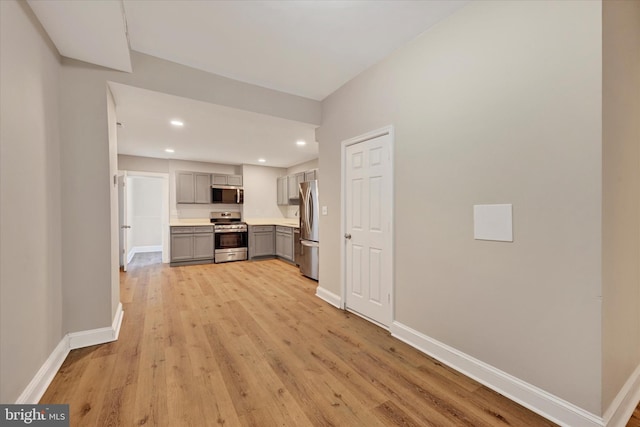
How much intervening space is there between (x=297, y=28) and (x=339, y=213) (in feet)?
6.46

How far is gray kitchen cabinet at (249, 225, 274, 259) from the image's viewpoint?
20.9ft

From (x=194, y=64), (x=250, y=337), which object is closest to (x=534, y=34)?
(x=194, y=64)

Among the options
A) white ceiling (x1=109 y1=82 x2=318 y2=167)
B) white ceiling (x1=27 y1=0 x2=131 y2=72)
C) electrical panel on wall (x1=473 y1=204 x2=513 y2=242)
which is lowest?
electrical panel on wall (x1=473 y1=204 x2=513 y2=242)

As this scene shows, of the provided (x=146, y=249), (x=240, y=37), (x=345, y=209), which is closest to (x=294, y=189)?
(x=345, y=209)

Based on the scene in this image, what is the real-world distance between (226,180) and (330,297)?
452 cm

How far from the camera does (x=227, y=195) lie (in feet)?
21.7

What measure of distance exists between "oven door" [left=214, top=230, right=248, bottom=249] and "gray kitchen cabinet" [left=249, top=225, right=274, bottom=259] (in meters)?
0.17

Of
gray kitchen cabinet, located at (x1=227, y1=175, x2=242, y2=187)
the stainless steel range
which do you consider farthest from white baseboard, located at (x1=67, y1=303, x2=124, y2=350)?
gray kitchen cabinet, located at (x1=227, y1=175, x2=242, y2=187)

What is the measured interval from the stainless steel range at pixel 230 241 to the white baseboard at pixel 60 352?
10.5ft

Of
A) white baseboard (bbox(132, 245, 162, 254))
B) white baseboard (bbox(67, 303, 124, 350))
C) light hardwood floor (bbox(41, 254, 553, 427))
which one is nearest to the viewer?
light hardwood floor (bbox(41, 254, 553, 427))

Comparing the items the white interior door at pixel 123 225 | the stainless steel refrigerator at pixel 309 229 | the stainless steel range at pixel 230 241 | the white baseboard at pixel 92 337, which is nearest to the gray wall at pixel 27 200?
the white baseboard at pixel 92 337

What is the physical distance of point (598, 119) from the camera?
1376 mm

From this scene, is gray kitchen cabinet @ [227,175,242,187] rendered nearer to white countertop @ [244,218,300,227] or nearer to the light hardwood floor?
white countertop @ [244,218,300,227]

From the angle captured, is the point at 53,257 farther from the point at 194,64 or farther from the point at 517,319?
the point at 517,319
